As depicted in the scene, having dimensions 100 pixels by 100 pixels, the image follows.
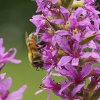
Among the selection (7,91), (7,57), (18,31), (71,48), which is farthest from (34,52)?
(18,31)

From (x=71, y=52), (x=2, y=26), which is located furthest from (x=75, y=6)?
(x=2, y=26)

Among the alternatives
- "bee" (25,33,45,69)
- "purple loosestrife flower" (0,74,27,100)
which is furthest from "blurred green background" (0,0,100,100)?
"purple loosestrife flower" (0,74,27,100)

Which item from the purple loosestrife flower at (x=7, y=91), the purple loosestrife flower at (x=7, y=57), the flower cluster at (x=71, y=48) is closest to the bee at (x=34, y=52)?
the flower cluster at (x=71, y=48)

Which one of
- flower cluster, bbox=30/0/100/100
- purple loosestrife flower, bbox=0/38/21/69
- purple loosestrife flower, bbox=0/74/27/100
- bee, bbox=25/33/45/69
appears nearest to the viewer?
purple loosestrife flower, bbox=0/74/27/100

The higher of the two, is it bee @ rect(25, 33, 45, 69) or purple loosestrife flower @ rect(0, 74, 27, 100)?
purple loosestrife flower @ rect(0, 74, 27, 100)

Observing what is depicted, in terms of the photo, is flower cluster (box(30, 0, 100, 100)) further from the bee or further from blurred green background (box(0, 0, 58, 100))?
blurred green background (box(0, 0, 58, 100))

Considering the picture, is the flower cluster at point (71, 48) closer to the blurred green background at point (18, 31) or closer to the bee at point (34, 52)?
the bee at point (34, 52)

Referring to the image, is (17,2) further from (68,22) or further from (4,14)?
(68,22)

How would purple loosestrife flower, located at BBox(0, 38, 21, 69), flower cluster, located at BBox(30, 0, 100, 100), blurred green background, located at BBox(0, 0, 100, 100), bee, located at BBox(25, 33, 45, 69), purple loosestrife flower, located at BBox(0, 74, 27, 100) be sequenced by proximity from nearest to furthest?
purple loosestrife flower, located at BBox(0, 74, 27, 100)
purple loosestrife flower, located at BBox(0, 38, 21, 69)
flower cluster, located at BBox(30, 0, 100, 100)
bee, located at BBox(25, 33, 45, 69)
blurred green background, located at BBox(0, 0, 100, 100)

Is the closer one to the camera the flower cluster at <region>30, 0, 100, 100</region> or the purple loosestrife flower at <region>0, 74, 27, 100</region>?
the purple loosestrife flower at <region>0, 74, 27, 100</region>
